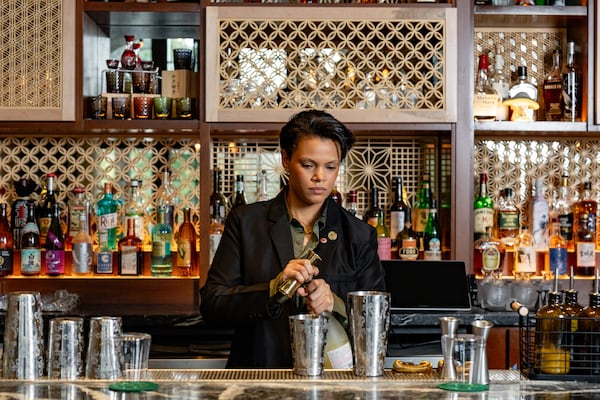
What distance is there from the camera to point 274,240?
2533 millimetres

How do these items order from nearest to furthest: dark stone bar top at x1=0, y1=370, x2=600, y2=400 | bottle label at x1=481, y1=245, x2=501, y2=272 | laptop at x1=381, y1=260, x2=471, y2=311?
dark stone bar top at x1=0, y1=370, x2=600, y2=400 → laptop at x1=381, y1=260, x2=471, y2=311 → bottle label at x1=481, y1=245, x2=501, y2=272

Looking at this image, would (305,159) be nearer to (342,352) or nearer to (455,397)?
(342,352)

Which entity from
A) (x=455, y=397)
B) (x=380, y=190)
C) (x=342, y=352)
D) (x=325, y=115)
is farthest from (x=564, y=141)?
(x=455, y=397)

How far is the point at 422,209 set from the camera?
12.8 feet

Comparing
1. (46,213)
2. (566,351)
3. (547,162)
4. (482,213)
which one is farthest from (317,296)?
(547,162)

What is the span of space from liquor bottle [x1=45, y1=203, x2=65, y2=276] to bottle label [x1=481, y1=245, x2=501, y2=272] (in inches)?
67.5

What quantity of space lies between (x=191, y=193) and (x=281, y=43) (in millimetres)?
763

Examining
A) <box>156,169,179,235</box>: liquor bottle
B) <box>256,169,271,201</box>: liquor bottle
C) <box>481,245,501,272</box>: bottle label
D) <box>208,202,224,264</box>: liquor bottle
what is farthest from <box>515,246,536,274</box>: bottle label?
<box>156,169,179,235</box>: liquor bottle

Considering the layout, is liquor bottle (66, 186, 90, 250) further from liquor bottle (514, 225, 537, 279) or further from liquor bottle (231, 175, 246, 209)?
liquor bottle (514, 225, 537, 279)

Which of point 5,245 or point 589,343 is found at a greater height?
point 5,245

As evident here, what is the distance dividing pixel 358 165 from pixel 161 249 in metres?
0.91

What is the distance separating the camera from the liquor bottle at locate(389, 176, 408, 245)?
3883mm

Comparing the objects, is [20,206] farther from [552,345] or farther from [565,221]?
[552,345]

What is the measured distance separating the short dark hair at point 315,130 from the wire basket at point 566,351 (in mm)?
769
